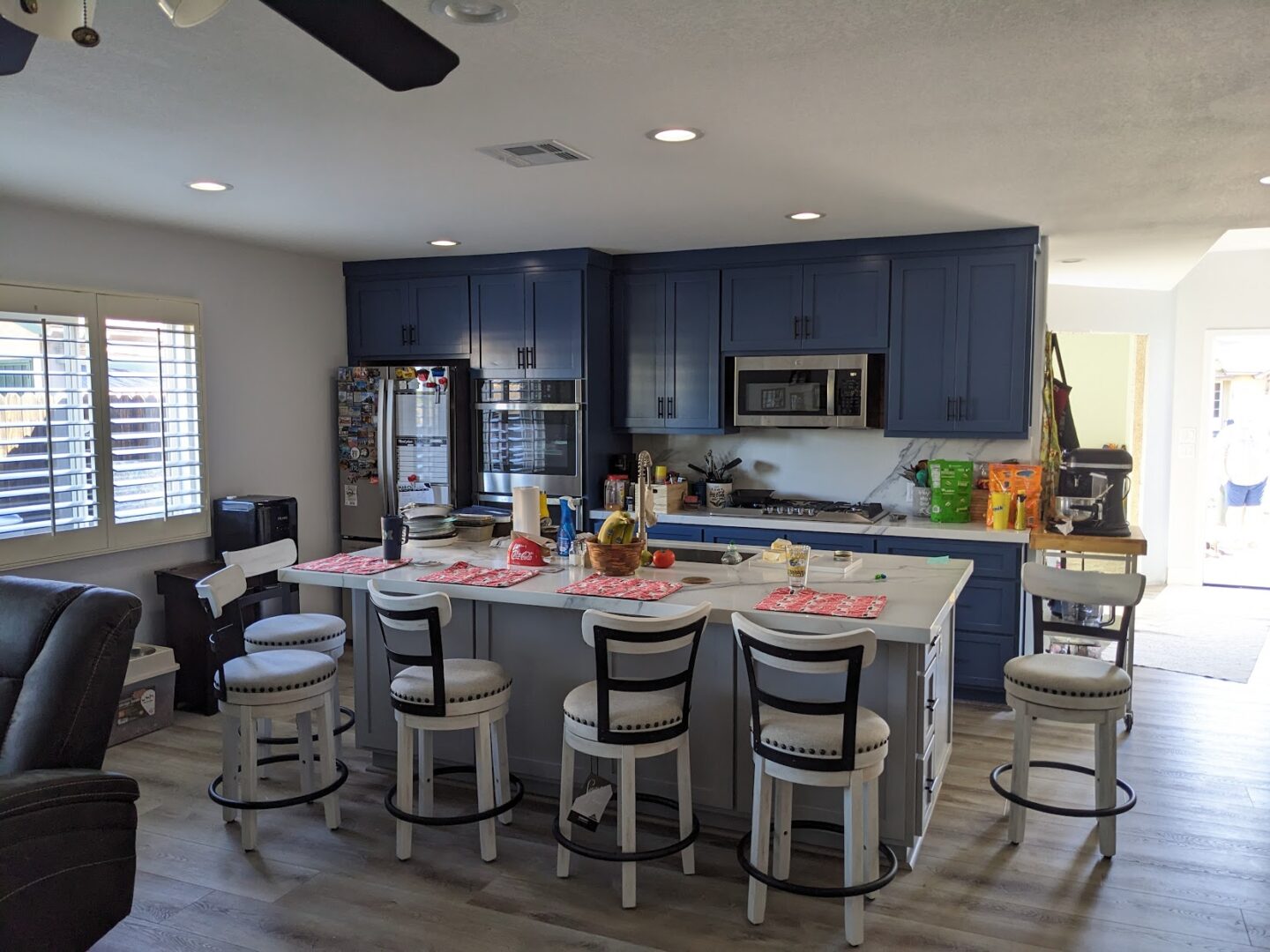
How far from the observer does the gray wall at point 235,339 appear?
4.29 metres

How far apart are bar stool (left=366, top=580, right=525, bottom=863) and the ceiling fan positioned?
164cm

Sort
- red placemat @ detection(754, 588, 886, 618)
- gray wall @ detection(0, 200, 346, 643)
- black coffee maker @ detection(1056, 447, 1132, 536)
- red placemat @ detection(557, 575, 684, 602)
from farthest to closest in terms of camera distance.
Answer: black coffee maker @ detection(1056, 447, 1132, 536) < gray wall @ detection(0, 200, 346, 643) < red placemat @ detection(557, 575, 684, 602) < red placemat @ detection(754, 588, 886, 618)

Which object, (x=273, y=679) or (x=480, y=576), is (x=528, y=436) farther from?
(x=273, y=679)

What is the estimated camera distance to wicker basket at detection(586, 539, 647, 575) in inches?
132

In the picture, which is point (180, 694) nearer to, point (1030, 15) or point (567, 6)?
point (567, 6)

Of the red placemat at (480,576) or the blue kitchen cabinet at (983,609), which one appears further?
the blue kitchen cabinet at (983,609)

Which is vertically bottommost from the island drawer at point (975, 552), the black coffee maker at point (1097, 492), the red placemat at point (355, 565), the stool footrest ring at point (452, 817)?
the stool footrest ring at point (452, 817)

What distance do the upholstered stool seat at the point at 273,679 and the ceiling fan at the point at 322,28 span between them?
1.99m

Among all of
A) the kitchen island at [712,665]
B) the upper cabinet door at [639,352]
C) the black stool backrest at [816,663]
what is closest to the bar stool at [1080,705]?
the kitchen island at [712,665]

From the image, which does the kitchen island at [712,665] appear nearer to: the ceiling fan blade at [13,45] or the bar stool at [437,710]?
the bar stool at [437,710]

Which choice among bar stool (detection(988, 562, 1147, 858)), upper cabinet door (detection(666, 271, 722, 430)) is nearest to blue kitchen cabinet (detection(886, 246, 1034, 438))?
upper cabinet door (detection(666, 271, 722, 430))

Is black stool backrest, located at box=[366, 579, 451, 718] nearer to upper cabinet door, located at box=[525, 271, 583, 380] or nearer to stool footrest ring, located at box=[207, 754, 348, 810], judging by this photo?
stool footrest ring, located at box=[207, 754, 348, 810]

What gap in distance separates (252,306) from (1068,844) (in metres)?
4.72

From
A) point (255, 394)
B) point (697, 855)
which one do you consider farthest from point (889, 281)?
point (255, 394)
